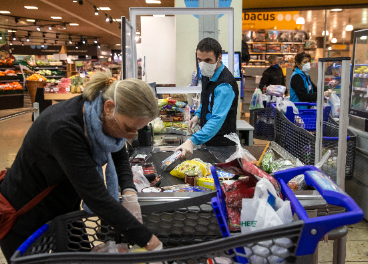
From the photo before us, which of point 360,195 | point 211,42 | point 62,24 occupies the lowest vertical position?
point 360,195

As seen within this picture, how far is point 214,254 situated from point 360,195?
3.05 meters

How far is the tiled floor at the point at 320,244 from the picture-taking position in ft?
8.96

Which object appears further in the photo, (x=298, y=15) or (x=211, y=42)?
(x=298, y=15)

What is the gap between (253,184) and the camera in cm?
117

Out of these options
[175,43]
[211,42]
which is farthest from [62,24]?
[211,42]

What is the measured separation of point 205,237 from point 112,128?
55cm

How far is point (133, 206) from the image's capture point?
125 centimetres

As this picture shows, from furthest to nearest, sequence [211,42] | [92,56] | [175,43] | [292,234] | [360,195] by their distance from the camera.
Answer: [92,56] → [175,43] → [360,195] → [211,42] → [292,234]

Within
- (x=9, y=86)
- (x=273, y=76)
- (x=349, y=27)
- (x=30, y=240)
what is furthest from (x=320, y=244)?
(x=9, y=86)

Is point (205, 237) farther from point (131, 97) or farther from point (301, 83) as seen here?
point (301, 83)

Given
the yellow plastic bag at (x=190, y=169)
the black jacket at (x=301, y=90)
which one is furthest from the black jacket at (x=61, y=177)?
the black jacket at (x=301, y=90)

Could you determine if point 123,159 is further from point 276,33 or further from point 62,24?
point 62,24

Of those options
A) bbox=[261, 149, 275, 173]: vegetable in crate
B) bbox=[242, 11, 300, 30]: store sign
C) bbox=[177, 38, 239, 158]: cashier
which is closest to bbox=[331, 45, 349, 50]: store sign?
bbox=[242, 11, 300, 30]: store sign

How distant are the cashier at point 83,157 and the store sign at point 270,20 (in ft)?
33.2
